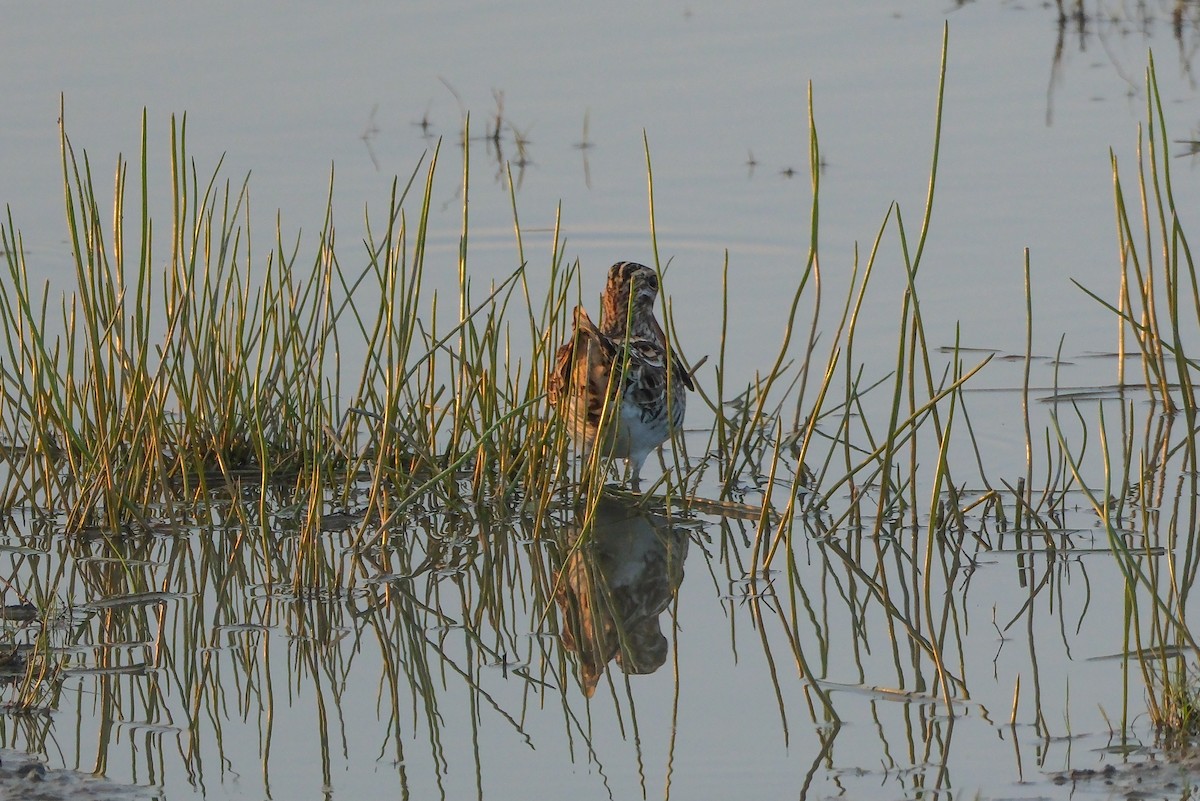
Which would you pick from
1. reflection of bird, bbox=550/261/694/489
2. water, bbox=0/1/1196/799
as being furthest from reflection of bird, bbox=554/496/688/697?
reflection of bird, bbox=550/261/694/489

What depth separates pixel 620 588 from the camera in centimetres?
593

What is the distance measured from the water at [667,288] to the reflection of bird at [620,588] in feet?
0.26

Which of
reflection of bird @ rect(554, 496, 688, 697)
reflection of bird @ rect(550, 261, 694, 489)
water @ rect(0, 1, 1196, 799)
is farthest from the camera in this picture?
reflection of bird @ rect(550, 261, 694, 489)

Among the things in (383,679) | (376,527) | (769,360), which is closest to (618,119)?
(769,360)

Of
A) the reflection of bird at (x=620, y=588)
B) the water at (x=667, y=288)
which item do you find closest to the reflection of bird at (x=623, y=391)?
the reflection of bird at (x=620, y=588)

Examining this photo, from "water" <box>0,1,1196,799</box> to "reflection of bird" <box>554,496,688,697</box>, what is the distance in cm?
8

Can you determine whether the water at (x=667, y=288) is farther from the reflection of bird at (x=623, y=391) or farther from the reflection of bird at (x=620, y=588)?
the reflection of bird at (x=623, y=391)

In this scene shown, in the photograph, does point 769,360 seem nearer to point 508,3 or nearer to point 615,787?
point 615,787

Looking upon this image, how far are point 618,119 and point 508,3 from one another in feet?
8.72

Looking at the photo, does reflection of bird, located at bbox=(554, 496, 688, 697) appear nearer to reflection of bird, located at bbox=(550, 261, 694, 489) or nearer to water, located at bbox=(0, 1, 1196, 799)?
water, located at bbox=(0, 1, 1196, 799)

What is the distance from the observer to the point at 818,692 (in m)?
5.05

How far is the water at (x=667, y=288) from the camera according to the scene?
4.71 metres

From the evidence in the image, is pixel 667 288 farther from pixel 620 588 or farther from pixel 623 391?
pixel 620 588

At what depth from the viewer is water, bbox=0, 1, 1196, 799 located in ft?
15.4
